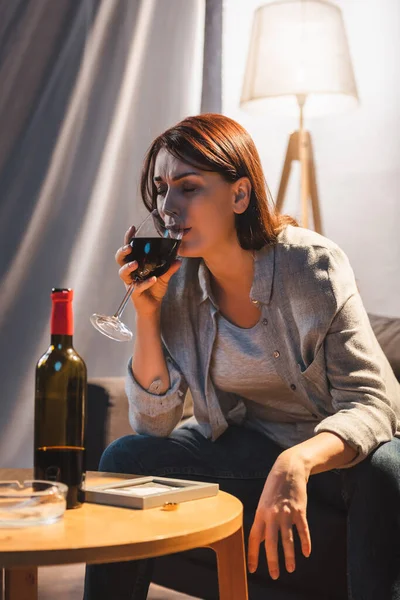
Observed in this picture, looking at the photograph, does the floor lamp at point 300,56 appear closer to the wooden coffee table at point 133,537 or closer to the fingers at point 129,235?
the fingers at point 129,235

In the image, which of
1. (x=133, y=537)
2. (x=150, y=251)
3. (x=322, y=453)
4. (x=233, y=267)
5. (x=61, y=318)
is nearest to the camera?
(x=133, y=537)

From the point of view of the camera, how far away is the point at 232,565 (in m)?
1.06

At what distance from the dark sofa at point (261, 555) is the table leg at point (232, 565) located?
37cm

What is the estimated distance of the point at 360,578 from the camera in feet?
3.92

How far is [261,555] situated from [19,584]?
17.3 inches

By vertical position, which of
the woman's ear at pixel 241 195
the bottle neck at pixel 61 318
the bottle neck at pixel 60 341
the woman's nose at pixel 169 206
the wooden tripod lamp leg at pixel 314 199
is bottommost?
the bottle neck at pixel 60 341

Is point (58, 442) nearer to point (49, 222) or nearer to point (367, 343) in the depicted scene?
point (367, 343)

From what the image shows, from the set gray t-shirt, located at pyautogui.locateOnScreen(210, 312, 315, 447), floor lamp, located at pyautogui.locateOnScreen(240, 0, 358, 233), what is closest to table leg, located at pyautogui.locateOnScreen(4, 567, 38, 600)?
gray t-shirt, located at pyautogui.locateOnScreen(210, 312, 315, 447)

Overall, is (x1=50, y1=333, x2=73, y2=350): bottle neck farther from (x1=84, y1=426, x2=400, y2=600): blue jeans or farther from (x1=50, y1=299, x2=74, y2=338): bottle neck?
(x1=84, y1=426, x2=400, y2=600): blue jeans

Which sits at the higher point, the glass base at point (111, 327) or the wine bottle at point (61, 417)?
the glass base at point (111, 327)

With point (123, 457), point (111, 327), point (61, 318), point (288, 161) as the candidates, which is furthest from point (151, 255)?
point (288, 161)

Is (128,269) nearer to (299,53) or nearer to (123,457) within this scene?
(123,457)

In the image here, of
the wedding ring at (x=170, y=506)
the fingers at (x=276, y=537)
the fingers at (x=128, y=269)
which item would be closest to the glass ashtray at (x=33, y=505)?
the wedding ring at (x=170, y=506)

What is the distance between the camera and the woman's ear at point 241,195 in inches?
62.9
